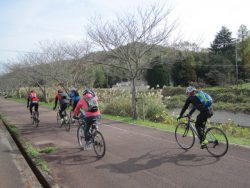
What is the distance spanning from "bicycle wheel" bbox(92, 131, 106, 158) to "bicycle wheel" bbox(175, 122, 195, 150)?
2174 millimetres

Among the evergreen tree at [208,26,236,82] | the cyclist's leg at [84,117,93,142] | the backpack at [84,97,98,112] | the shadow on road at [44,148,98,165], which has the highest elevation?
the evergreen tree at [208,26,236,82]

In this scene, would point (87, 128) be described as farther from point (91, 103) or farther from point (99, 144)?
point (91, 103)

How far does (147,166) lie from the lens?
6.87 m

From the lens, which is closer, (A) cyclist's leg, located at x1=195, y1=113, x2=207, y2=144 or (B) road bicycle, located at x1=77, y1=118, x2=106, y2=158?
(A) cyclist's leg, located at x1=195, y1=113, x2=207, y2=144

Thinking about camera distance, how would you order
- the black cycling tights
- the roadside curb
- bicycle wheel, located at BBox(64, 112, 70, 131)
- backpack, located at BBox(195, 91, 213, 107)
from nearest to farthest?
the roadside curb
backpack, located at BBox(195, 91, 213, 107)
the black cycling tights
bicycle wheel, located at BBox(64, 112, 70, 131)

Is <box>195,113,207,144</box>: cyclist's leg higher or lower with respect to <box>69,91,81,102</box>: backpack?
lower

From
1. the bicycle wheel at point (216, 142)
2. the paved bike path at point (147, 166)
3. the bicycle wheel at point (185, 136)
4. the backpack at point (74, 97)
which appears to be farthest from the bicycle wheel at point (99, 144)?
the backpack at point (74, 97)

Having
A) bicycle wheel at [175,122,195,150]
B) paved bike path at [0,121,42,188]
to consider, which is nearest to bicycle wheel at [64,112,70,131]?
paved bike path at [0,121,42,188]

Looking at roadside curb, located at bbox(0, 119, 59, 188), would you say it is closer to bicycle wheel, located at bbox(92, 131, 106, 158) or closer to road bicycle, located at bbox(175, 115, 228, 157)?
bicycle wheel, located at bbox(92, 131, 106, 158)

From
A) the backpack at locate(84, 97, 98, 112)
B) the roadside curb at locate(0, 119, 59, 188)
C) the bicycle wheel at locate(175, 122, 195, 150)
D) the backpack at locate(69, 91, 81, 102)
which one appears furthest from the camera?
the backpack at locate(69, 91, 81, 102)

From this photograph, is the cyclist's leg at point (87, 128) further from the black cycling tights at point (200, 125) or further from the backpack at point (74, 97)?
the backpack at point (74, 97)

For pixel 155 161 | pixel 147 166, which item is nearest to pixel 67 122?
pixel 155 161

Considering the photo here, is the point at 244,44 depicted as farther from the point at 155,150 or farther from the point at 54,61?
the point at 155,150

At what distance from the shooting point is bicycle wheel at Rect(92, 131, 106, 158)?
7742mm
